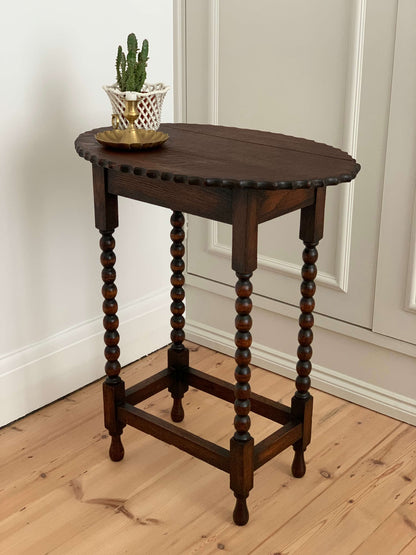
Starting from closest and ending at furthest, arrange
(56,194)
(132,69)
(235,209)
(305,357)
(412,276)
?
(235,209), (132,69), (305,357), (412,276), (56,194)

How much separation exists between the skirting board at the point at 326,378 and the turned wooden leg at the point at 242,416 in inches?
28.2

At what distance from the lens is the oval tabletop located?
1.70m

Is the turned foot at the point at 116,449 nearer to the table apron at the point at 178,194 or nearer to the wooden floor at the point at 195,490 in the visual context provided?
the wooden floor at the point at 195,490

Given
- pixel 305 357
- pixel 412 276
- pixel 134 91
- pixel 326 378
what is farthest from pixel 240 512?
pixel 134 91

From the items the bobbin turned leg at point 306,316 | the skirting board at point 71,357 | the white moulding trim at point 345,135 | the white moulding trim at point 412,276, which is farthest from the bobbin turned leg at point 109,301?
the white moulding trim at point 412,276

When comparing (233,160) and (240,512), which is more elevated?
(233,160)

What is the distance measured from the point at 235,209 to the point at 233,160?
0.18 metres

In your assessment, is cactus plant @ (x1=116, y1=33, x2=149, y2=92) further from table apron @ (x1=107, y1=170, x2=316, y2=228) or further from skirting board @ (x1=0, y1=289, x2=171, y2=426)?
skirting board @ (x1=0, y1=289, x2=171, y2=426)

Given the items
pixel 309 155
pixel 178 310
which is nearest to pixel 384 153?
pixel 309 155

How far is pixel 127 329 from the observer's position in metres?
2.80

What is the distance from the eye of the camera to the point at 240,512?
6.56ft

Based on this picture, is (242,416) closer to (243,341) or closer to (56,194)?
(243,341)

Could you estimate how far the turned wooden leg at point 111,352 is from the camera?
6.89 feet

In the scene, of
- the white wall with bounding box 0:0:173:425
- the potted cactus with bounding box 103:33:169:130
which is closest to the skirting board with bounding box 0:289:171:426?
Result: the white wall with bounding box 0:0:173:425
